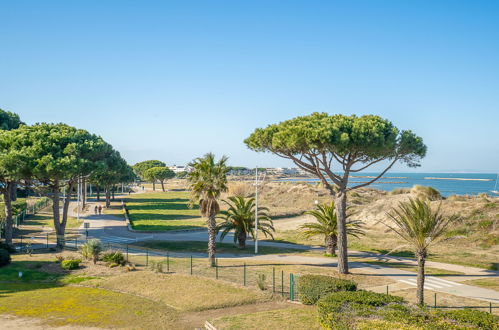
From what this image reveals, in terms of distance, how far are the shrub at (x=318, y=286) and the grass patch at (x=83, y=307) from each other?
20.2 feet

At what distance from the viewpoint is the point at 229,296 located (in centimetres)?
1977

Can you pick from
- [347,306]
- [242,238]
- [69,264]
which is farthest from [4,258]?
[347,306]

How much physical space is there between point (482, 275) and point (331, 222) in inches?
405

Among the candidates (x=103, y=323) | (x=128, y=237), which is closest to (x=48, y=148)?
(x=128, y=237)

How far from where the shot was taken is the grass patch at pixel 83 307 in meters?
16.7

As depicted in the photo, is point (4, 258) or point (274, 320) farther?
point (4, 258)

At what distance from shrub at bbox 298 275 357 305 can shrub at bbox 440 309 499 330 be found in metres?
5.01

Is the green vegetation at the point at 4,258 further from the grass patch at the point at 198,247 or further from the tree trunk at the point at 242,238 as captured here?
the tree trunk at the point at 242,238

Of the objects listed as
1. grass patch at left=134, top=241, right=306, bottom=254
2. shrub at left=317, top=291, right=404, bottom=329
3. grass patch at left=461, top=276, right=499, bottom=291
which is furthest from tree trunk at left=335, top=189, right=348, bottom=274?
grass patch at left=134, top=241, right=306, bottom=254

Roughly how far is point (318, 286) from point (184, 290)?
7.40m

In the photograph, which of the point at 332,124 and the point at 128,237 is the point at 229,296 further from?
the point at 128,237

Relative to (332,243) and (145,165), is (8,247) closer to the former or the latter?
(332,243)

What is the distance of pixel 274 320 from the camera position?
1611cm

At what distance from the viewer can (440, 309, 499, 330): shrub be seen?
476 inches
